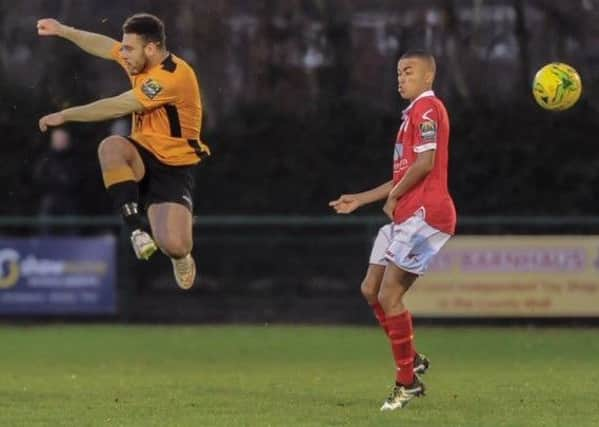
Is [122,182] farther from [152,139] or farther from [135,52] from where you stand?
[135,52]

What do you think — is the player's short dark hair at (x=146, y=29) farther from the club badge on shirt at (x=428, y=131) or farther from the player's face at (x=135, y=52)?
the club badge on shirt at (x=428, y=131)

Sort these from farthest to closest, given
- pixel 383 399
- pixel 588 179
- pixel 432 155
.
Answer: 1. pixel 588 179
2. pixel 383 399
3. pixel 432 155

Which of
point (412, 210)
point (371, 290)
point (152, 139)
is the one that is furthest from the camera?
point (152, 139)

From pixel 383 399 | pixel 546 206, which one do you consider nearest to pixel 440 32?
Result: pixel 546 206

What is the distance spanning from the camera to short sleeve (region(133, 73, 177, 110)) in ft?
37.1

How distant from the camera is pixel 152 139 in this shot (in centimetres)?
1180

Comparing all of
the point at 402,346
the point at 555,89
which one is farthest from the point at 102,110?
the point at 555,89

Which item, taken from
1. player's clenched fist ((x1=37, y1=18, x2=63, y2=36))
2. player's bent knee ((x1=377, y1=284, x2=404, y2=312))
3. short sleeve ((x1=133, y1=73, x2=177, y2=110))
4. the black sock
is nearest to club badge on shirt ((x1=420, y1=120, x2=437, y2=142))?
player's bent knee ((x1=377, y1=284, x2=404, y2=312))

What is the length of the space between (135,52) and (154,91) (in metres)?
0.32

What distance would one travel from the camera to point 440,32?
21.4m

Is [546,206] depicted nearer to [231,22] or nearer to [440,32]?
[440,32]

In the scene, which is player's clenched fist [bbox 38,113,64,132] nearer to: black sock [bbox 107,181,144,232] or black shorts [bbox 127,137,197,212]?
black sock [bbox 107,181,144,232]

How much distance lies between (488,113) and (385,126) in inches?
54.6

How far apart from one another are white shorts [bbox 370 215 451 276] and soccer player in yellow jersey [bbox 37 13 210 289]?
5.68ft
